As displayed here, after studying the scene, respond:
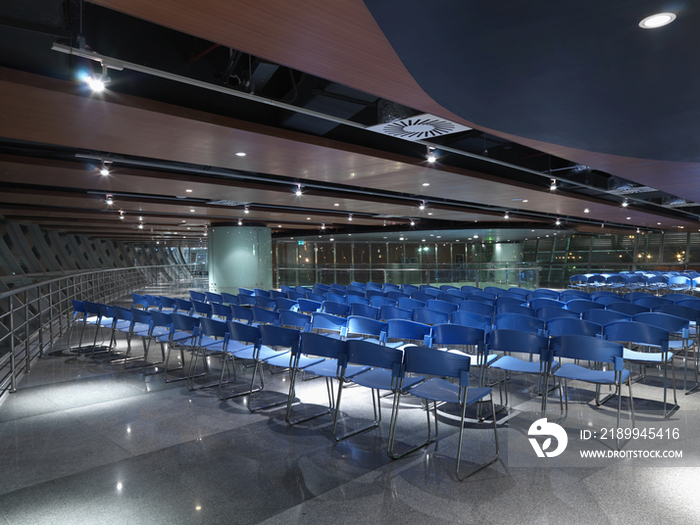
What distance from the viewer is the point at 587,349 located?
4066 mm

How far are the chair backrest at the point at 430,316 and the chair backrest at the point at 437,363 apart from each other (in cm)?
283

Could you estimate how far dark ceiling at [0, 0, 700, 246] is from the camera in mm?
2197

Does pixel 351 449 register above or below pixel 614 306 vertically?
below

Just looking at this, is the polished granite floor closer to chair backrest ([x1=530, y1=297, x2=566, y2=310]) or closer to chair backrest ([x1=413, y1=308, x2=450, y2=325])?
chair backrest ([x1=413, y1=308, x2=450, y2=325])

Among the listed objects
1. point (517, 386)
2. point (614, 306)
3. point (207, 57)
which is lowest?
point (517, 386)

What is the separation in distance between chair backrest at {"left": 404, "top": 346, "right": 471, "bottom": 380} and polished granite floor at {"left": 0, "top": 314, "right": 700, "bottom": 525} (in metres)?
0.67

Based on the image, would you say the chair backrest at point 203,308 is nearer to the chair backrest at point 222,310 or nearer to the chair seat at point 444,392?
the chair backrest at point 222,310

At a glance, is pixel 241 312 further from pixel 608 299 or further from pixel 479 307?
pixel 608 299

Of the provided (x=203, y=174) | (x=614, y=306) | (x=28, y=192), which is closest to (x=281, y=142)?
(x=203, y=174)

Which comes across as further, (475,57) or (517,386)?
(517,386)

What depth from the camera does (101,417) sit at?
4441mm

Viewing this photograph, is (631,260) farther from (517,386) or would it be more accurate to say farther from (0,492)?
(0,492)

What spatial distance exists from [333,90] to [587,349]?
11.9ft

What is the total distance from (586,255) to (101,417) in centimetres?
3109
